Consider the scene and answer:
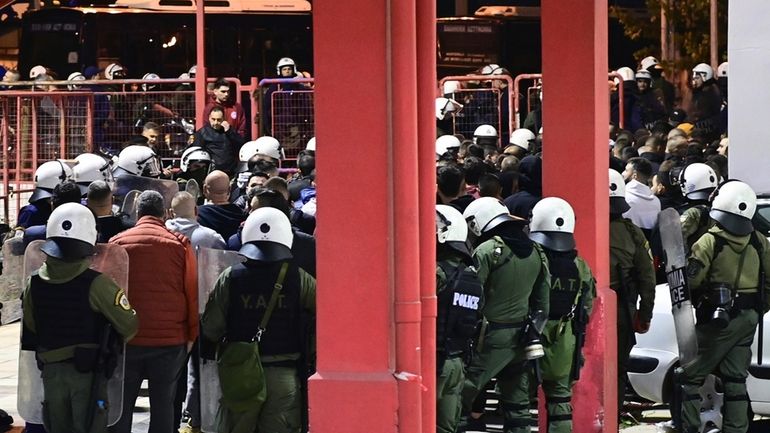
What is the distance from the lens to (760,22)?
1642 cm

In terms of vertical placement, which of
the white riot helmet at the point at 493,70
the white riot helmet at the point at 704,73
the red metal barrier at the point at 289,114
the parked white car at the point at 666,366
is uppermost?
the white riot helmet at the point at 493,70

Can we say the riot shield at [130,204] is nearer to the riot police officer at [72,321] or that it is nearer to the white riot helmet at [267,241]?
the riot police officer at [72,321]

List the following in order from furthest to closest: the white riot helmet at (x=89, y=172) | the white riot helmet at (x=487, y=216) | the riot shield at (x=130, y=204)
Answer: the white riot helmet at (x=89, y=172) < the riot shield at (x=130, y=204) < the white riot helmet at (x=487, y=216)

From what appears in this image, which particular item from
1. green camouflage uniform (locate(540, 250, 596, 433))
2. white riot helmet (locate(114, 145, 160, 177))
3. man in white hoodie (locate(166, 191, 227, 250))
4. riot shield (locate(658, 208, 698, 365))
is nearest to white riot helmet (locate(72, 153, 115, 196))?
white riot helmet (locate(114, 145, 160, 177))

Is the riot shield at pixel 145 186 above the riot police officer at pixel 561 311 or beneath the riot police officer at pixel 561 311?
above

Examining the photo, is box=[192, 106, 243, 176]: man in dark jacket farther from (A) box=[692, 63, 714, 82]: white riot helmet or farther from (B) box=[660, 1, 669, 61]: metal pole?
(B) box=[660, 1, 669, 61]: metal pole

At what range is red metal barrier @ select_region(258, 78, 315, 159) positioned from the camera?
59.8 ft

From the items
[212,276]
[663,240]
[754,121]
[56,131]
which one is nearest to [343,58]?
[212,276]

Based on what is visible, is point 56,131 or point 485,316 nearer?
point 485,316

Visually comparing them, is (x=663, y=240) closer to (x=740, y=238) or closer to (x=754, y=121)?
(x=740, y=238)

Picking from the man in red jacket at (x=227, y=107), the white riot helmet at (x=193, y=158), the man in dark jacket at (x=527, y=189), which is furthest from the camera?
the man in red jacket at (x=227, y=107)

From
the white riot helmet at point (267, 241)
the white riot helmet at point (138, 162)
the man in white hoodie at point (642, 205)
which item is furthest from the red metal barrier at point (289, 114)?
the white riot helmet at point (267, 241)

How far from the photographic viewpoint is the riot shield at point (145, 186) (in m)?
12.1

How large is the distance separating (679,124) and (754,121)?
139 inches
